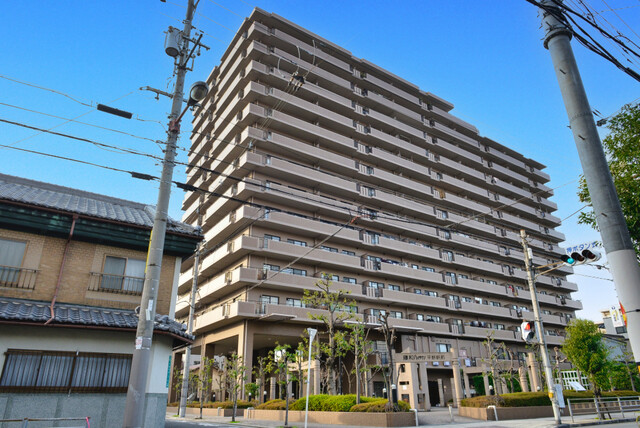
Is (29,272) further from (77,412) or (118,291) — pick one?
(77,412)

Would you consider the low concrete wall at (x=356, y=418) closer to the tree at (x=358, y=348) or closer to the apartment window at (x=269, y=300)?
the tree at (x=358, y=348)

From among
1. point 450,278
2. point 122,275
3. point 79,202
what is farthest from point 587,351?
point 79,202

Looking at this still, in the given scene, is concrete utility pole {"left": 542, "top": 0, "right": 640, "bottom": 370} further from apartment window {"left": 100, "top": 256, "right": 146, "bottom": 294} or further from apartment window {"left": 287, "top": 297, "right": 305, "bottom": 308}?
apartment window {"left": 287, "top": 297, "right": 305, "bottom": 308}

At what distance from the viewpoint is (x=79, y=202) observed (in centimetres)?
1631

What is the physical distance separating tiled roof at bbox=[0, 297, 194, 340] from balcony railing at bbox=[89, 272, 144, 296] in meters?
0.77

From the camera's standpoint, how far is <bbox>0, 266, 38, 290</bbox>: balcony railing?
44.0 ft

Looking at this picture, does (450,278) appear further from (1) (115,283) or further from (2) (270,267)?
(1) (115,283)

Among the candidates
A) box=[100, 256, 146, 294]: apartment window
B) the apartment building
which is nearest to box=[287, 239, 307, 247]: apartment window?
the apartment building

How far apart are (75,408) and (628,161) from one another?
20776mm

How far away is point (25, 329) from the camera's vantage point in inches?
487

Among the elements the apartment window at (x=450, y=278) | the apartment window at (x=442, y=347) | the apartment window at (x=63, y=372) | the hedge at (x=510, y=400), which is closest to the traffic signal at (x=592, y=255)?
the apartment window at (x=63, y=372)

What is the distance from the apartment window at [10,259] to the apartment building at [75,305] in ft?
0.09

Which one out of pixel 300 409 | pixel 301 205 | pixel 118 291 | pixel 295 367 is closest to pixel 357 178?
pixel 301 205

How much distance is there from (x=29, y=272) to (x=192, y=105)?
835 centimetres
